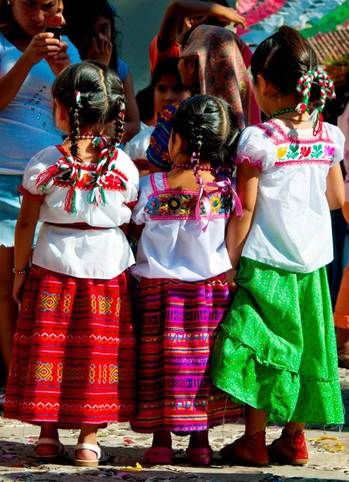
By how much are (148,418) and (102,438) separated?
2.33 feet

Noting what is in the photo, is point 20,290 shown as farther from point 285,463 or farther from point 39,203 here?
point 285,463

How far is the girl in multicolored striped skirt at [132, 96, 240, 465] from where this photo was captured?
178 inches

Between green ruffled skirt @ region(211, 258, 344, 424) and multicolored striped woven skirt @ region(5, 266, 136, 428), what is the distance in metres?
0.39

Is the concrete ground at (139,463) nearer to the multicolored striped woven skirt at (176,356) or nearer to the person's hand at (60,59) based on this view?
the multicolored striped woven skirt at (176,356)

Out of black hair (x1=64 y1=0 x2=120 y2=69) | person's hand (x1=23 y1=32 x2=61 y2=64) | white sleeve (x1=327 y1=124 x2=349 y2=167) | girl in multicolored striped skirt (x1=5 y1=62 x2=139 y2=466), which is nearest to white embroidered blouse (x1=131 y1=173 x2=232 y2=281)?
girl in multicolored striped skirt (x1=5 y1=62 x2=139 y2=466)

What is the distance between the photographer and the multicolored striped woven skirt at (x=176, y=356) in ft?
14.8

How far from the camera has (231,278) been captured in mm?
4625

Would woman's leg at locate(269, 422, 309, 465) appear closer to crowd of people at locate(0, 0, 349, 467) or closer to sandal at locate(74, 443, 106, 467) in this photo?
crowd of people at locate(0, 0, 349, 467)

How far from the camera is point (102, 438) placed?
519 cm

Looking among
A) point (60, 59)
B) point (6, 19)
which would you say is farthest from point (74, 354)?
point (6, 19)

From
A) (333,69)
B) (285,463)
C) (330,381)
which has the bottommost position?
(285,463)

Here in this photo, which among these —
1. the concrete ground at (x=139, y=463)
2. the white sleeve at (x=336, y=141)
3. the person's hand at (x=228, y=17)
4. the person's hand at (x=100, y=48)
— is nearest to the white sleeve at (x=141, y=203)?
the white sleeve at (x=336, y=141)

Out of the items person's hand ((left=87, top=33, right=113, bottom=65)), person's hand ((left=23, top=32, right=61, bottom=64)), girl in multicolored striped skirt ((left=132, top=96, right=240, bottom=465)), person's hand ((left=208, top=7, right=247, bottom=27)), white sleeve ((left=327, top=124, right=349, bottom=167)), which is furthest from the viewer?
person's hand ((left=208, top=7, right=247, bottom=27))

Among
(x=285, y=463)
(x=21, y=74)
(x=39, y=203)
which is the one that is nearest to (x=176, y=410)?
(x=285, y=463)
